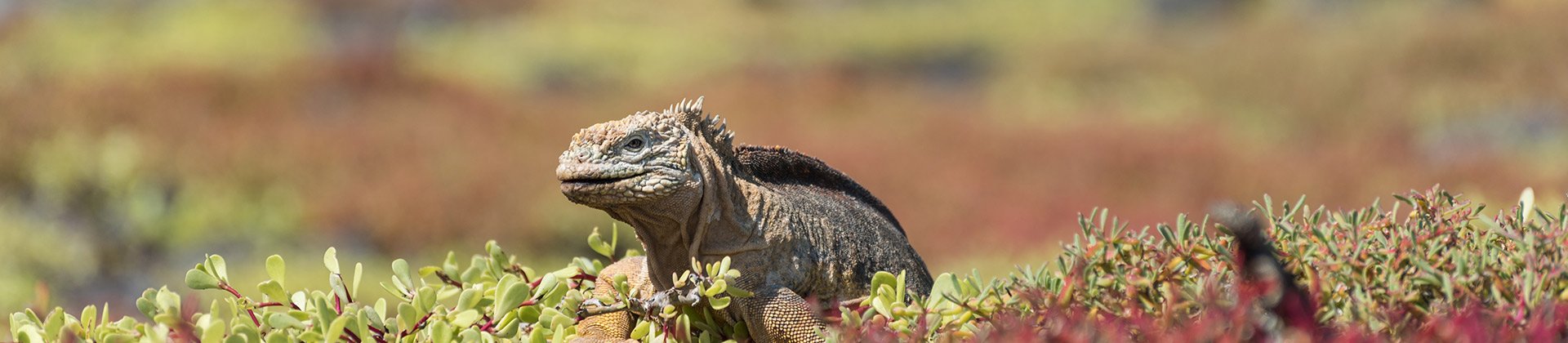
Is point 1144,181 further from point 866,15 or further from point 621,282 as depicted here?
point 866,15

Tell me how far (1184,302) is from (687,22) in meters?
25.3

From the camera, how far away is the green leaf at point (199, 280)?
8.56ft

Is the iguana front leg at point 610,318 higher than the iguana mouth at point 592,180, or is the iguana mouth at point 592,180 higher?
the iguana mouth at point 592,180

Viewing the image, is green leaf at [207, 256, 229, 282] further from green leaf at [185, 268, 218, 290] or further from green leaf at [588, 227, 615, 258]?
green leaf at [588, 227, 615, 258]

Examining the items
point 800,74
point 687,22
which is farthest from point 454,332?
point 687,22

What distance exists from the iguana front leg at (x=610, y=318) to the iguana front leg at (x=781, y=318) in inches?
10.1

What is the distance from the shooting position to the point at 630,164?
2.87 metres

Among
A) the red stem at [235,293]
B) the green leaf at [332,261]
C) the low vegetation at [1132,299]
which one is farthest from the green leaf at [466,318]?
the red stem at [235,293]

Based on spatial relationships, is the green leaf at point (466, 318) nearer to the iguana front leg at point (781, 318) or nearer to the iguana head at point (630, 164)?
the iguana head at point (630, 164)

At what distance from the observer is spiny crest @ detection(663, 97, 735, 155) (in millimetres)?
3098

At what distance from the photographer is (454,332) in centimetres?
258

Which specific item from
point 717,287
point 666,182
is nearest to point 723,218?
point 666,182

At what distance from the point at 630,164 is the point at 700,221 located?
22 cm

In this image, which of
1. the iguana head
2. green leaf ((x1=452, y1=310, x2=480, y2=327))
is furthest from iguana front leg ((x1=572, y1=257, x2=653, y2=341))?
green leaf ((x1=452, y1=310, x2=480, y2=327))
